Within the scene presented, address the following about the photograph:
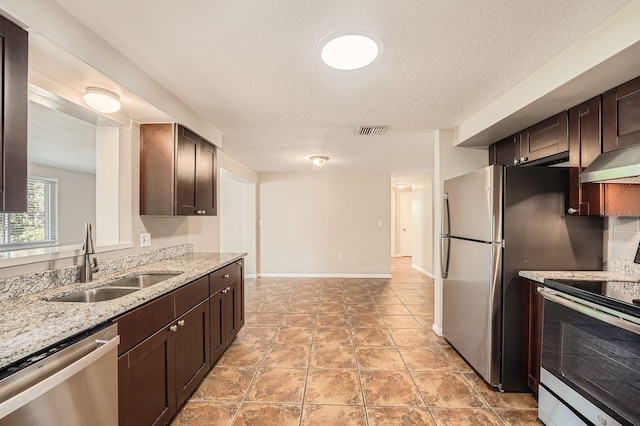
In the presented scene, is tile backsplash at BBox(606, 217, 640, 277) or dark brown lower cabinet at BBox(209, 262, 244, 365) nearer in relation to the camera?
tile backsplash at BBox(606, 217, 640, 277)

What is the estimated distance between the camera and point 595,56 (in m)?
1.39

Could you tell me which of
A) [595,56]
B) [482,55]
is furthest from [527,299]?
[482,55]

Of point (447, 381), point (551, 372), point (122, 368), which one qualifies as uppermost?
point (122, 368)

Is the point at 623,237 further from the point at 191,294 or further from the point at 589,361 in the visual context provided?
the point at 191,294

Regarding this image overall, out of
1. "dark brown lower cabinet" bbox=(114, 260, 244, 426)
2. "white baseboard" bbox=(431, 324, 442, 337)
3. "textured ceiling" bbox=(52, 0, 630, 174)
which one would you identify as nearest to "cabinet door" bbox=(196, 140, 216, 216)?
"textured ceiling" bbox=(52, 0, 630, 174)

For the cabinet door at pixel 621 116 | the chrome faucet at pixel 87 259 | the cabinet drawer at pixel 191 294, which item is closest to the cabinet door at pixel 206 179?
the cabinet drawer at pixel 191 294

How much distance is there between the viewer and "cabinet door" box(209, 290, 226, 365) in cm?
222

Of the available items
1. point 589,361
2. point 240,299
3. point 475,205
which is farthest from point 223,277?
point 589,361

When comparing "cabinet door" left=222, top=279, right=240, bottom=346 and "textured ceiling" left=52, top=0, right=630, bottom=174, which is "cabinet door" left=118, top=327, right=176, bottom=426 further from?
"textured ceiling" left=52, top=0, right=630, bottom=174

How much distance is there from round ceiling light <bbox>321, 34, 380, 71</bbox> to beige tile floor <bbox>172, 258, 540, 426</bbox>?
7.21 feet

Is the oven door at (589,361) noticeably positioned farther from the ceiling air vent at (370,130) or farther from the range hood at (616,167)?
the ceiling air vent at (370,130)

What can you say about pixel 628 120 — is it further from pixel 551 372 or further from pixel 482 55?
pixel 551 372

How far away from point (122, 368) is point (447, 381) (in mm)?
2218

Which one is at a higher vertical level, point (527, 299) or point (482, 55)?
point (482, 55)
